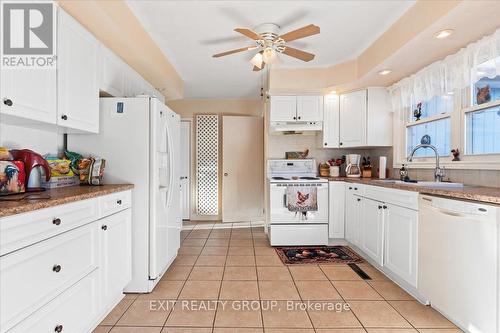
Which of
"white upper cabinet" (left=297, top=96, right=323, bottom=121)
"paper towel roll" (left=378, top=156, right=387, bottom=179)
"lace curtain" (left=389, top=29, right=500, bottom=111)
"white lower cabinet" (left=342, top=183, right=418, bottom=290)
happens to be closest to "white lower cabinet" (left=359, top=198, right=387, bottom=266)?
"white lower cabinet" (left=342, top=183, right=418, bottom=290)

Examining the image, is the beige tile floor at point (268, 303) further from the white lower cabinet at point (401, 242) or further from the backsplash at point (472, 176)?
the backsplash at point (472, 176)

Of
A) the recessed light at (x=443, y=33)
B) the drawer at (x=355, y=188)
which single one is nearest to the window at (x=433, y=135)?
the drawer at (x=355, y=188)

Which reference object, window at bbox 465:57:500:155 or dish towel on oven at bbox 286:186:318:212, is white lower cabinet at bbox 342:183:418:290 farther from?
window at bbox 465:57:500:155

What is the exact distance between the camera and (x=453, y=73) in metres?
2.45

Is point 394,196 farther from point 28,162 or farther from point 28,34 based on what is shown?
point 28,34

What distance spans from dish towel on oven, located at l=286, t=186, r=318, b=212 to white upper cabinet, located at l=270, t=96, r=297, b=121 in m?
1.03

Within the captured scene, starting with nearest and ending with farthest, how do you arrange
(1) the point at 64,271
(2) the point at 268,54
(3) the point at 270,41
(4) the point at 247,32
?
(1) the point at 64,271 → (4) the point at 247,32 → (3) the point at 270,41 → (2) the point at 268,54

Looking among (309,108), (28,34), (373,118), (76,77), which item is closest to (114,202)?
(76,77)

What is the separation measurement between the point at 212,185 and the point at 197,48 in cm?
280

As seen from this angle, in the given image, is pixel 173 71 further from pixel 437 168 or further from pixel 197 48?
pixel 437 168

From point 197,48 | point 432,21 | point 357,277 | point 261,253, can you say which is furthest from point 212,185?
point 432,21

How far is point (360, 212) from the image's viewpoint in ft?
10.1

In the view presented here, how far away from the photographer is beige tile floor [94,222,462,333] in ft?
5.93

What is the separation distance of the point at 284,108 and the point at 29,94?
293 cm
